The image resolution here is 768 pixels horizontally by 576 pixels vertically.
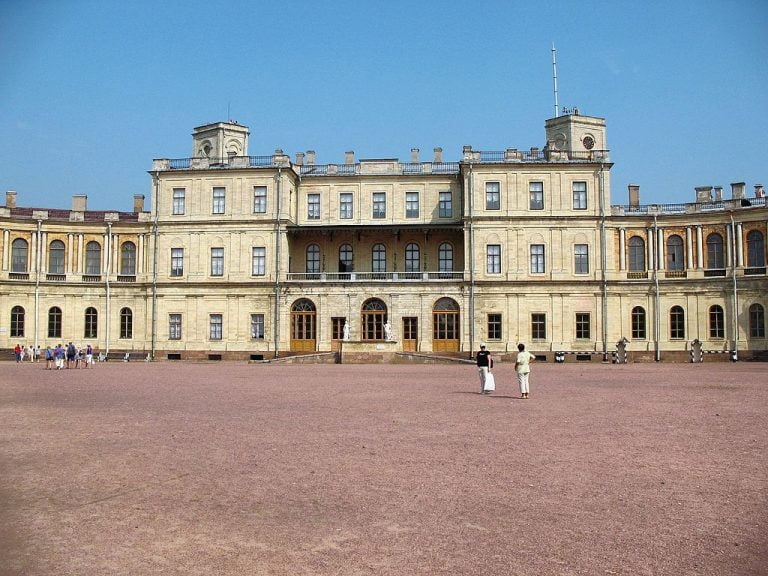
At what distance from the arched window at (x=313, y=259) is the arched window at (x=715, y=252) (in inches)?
1126

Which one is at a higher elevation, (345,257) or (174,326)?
(345,257)

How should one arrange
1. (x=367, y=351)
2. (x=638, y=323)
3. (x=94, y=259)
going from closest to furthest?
(x=367, y=351) → (x=638, y=323) → (x=94, y=259)

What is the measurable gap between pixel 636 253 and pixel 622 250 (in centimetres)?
121

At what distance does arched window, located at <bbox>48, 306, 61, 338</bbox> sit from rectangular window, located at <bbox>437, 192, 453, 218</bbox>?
2999 cm

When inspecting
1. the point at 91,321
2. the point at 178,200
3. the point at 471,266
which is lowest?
the point at 91,321

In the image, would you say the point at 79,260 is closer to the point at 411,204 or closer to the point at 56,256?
the point at 56,256

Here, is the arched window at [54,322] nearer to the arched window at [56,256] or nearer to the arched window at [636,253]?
the arched window at [56,256]

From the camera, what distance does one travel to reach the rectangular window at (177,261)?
2218 inches

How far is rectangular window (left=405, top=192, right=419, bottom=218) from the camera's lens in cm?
5719

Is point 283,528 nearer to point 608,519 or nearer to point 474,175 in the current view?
point 608,519

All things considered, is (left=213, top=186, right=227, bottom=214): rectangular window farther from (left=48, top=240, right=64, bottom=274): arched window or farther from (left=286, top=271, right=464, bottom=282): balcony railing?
(left=48, top=240, right=64, bottom=274): arched window

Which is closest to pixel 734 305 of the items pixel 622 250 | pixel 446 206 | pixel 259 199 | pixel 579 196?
pixel 622 250

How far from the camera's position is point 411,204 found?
57.2 meters

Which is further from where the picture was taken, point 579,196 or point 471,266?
point 579,196
